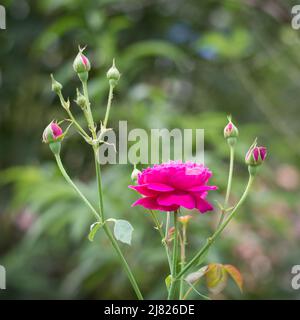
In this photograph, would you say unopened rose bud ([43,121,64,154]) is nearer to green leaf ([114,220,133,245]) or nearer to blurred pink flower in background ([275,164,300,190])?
green leaf ([114,220,133,245])

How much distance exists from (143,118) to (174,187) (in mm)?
877

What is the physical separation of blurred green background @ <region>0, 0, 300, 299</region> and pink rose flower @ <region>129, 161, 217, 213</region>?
0.69 metres

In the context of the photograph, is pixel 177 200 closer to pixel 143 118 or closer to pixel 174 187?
pixel 174 187

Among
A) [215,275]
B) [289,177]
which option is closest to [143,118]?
[289,177]

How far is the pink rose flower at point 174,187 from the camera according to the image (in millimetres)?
464

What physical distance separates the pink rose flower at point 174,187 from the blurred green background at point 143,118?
695mm

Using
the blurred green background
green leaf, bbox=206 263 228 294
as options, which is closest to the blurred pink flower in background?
the blurred green background

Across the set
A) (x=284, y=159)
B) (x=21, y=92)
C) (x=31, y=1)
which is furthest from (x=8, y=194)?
(x=284, y=159)

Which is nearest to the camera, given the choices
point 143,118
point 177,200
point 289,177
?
point 177,200

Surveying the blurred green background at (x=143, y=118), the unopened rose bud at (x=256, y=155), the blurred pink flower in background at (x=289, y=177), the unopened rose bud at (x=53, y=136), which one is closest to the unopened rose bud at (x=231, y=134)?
the unopened rose bud at (x=256, y=155)

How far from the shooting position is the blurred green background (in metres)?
1.32

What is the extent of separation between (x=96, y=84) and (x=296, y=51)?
0.59 metres

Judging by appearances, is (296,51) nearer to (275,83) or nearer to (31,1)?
(275,83)

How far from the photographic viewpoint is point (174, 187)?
470 millimetres
